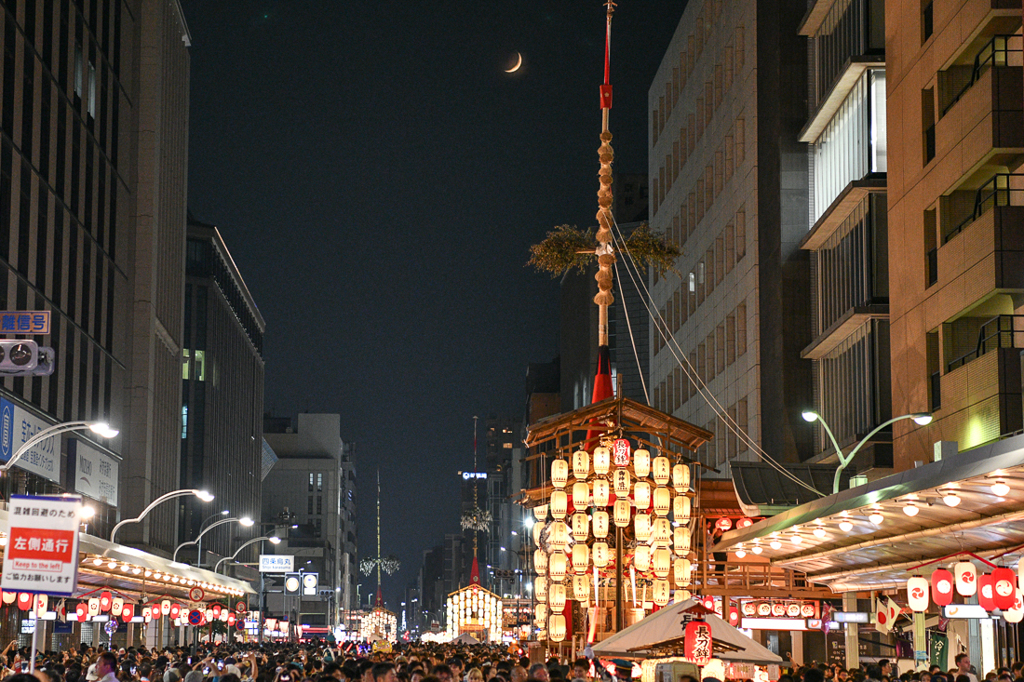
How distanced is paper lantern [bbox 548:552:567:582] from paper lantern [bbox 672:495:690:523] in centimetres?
301

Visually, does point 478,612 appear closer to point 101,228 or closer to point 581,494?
point 101,228

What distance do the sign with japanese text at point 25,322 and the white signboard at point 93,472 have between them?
16958 millimetres

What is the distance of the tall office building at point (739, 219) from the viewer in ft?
151

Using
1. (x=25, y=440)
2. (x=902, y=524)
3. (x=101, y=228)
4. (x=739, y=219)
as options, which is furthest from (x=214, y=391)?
(x=902, y=524)

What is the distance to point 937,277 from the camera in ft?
109

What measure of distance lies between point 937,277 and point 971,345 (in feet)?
7.12

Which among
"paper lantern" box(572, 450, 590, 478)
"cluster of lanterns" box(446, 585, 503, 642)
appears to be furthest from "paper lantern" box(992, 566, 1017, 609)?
"cluster of lanterns" box(446, 585, 503, 642)

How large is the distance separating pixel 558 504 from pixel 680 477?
3094 millimetres

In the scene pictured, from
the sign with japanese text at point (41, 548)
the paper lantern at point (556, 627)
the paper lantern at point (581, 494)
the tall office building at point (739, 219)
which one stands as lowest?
the paper lantern at point (556, 627)

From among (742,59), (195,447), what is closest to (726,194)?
(742,59)

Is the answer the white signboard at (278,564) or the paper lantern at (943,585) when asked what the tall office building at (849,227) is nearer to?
the paper lantern at (943,585)

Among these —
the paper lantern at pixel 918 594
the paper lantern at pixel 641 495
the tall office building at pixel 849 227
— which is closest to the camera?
the paper lantern at pixel 918 594

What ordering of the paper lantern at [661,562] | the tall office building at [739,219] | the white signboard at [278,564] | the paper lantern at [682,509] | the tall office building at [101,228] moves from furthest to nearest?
the white signboard at [278,564] → the tall office building at [101,228] → the tall office building at [739,219] → the paper lantern at [682,509] → the paper lantern at [661,562]

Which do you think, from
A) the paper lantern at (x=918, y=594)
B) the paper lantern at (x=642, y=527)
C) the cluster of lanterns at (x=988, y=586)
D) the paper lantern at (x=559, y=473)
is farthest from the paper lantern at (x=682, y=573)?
the cluster of lanterns at (x=988, y=586)
